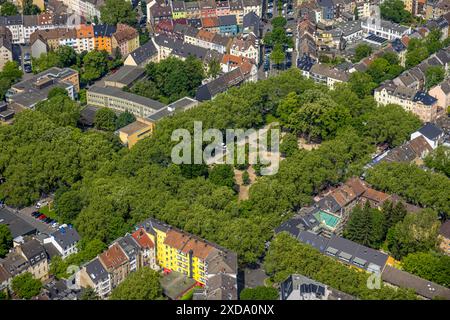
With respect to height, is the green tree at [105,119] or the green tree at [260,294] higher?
the green tree at [105,119]

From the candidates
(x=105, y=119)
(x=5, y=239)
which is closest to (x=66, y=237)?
(x=5, y=239)

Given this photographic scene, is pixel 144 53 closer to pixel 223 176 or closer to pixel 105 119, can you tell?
pixel 105 119

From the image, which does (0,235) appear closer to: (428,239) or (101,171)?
(101,171)

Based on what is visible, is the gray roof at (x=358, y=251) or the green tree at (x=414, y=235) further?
the green tree at (x=414, y=235)

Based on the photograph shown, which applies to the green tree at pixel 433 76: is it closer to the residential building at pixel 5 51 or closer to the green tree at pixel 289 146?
the green tree at pixel 289 146

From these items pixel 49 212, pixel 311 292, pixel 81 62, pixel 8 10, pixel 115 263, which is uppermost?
pixel 8 10

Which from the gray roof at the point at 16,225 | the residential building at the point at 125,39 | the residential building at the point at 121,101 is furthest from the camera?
the residential building at the point at 125,39

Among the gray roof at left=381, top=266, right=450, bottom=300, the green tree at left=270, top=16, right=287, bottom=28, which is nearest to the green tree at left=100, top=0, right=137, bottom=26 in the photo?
the green tree at left=270, top=16, right=287, bottom=28

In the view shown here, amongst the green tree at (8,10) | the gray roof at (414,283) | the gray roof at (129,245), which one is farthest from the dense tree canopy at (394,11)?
the gray roof at (129,245)
